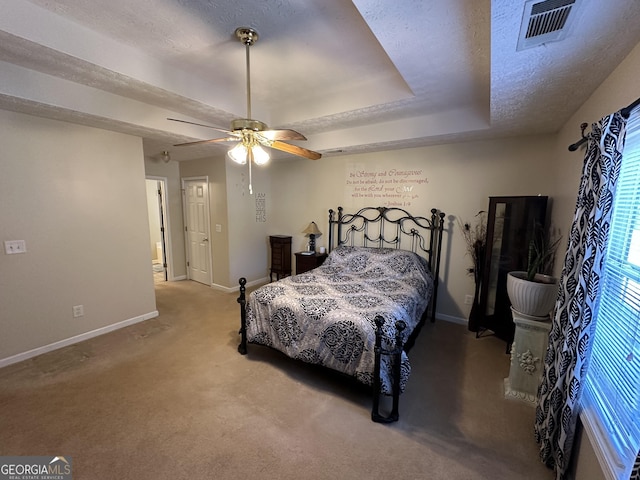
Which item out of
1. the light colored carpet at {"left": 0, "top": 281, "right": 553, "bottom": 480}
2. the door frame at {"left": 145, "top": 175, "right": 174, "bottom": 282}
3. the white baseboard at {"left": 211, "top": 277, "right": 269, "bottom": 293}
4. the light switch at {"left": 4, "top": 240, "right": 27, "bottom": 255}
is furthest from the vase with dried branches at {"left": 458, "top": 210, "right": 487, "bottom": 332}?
the door frame at {"left": 145, "top": 175, "right": 174, "bottom": 282}

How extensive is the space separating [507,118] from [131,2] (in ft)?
9.30

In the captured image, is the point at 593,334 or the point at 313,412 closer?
the point at 593,334

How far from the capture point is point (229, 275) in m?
4.50

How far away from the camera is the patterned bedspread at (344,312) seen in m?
2.04

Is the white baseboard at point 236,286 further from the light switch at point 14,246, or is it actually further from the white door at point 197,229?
the light switch at point 14,246

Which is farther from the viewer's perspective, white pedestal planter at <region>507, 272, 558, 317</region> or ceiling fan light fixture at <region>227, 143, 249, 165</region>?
ceiling fan light fixture at <region>227, 143, 249, 165</region>

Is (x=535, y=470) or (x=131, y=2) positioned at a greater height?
(x=131, y=2)

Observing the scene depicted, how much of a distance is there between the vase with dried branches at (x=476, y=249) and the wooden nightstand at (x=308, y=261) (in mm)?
1983

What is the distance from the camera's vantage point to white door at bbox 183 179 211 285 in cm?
472

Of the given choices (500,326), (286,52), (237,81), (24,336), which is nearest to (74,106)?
(237,81)

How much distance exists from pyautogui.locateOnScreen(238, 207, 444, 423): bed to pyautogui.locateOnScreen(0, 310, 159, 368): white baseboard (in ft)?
5.36

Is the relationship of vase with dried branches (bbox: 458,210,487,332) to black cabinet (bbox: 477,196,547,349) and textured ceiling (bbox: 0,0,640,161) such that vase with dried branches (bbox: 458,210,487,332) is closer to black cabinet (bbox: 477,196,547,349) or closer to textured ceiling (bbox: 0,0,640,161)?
black cabinet (bbox: 477,196,547,349)

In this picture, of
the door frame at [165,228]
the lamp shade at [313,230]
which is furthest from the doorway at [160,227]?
the lamp shade at [313,230]

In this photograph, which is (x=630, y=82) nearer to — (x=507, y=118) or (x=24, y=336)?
(x=507, y=118)
